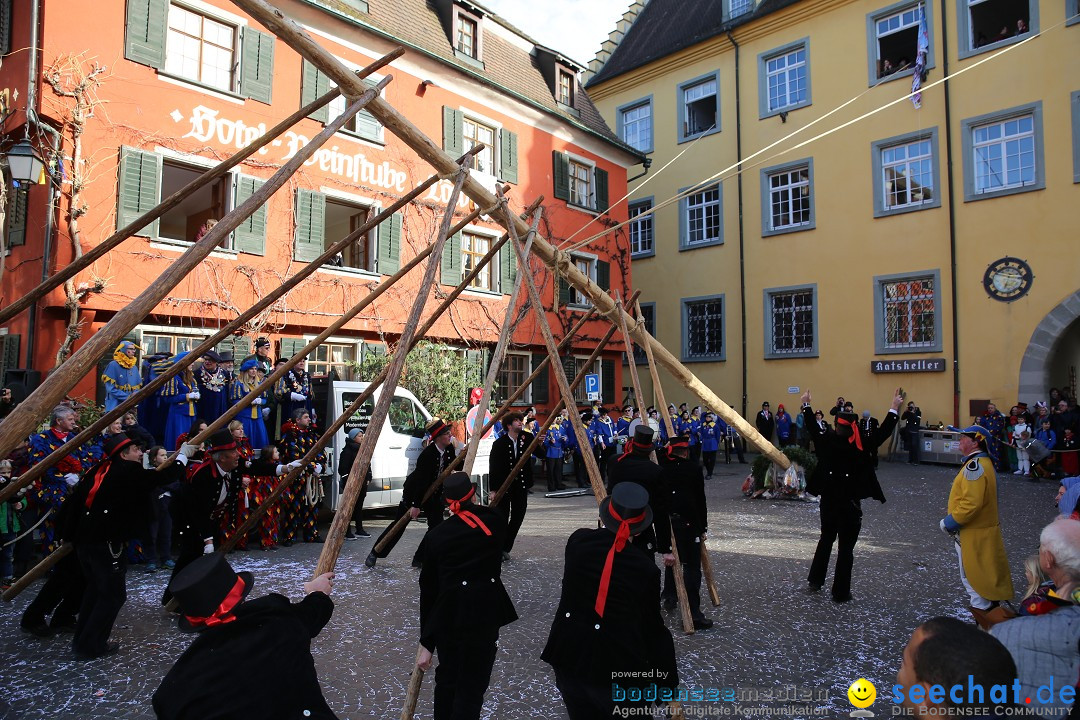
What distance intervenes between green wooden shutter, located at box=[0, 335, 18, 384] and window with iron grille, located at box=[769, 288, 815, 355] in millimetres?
20935

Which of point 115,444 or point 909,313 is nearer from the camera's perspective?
point 115,444

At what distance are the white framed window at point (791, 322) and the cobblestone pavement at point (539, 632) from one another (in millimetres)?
13067

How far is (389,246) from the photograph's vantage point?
17.1 m

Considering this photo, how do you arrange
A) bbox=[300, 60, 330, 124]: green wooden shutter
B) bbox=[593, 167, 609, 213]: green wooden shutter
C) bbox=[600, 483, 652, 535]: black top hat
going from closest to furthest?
1. bbox=[600, 483, 652, 535]: black top hat
2. bbox=[300, 60, 330, 124]: green wooden shutter
3. bbox=[593, 167, 609, 213]: green wooden shutter

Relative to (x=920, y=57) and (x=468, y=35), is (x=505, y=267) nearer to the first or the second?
(x=468, y=35)

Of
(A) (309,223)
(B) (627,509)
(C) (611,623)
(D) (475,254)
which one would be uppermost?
(D) (475,254)

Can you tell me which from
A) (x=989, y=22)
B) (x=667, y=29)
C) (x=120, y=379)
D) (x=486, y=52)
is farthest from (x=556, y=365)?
(x=667, y=29)

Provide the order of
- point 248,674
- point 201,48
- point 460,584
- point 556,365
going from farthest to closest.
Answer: point 201,48 → point 556,365 → point 460,584 → point 248,674

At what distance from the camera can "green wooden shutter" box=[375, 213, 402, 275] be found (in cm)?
1695

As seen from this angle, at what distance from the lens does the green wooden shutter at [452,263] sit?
1788 cm

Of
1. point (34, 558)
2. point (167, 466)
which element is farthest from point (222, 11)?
point (167, 466)

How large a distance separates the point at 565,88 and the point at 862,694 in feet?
74.1

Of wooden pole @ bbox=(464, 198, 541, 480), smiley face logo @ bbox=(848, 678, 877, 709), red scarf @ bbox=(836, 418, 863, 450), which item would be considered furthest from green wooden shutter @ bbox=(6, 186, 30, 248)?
smiley face logo @ bbox=(848, 678, 877, 709)

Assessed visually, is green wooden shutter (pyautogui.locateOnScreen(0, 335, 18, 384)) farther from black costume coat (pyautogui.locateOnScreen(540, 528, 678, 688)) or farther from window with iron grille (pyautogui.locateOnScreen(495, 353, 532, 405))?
black costume coat (pyautogui.locateOnScreen(540, 528, 678, 688))
